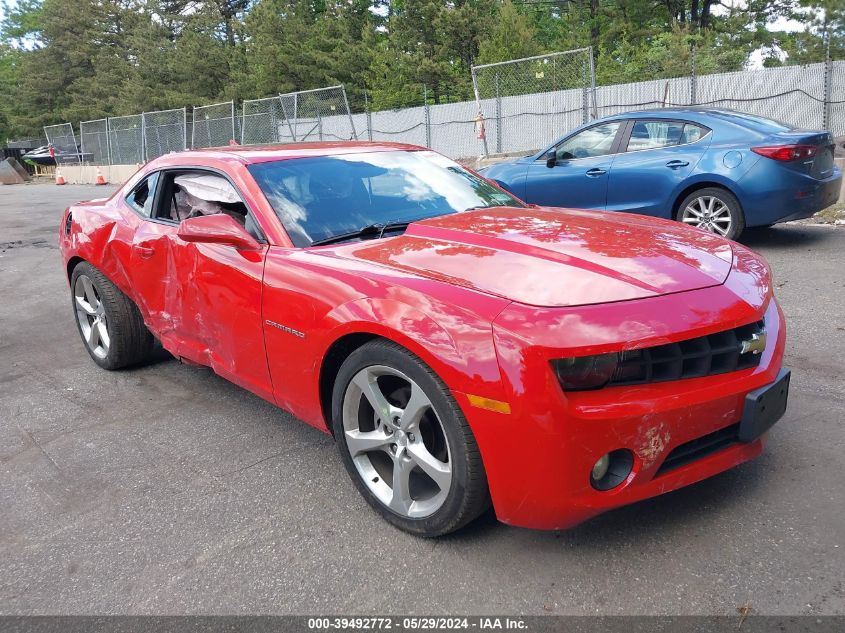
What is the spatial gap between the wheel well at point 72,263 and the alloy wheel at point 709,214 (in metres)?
5.60

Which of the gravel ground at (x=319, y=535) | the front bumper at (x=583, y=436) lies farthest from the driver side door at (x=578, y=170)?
the front bumper at (x=583, y=436)

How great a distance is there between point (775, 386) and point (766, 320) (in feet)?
0.91

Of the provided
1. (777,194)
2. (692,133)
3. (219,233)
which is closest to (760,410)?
(219,233)

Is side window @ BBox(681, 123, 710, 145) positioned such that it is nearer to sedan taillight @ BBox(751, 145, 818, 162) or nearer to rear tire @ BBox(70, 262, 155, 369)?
sedan taillight @ BBox(751, 145, 818, 162)

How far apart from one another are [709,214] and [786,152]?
0.88m

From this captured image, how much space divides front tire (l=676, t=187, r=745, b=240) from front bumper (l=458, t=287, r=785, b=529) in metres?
5.18

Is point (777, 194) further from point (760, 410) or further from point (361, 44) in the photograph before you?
point (361, 44)

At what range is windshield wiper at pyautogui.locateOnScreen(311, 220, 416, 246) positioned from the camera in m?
3.19

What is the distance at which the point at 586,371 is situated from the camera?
2211 millimetres

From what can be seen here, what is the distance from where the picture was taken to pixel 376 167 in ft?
12.3

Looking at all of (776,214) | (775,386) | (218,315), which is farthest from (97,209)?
(776,214)

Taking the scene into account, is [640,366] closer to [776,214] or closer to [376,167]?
[376,167]

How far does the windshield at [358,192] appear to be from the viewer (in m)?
3.32

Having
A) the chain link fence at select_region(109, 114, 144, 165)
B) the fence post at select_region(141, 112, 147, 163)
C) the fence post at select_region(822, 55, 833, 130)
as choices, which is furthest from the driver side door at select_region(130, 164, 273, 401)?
the chain link fence at select_region(109, 114, 144, 165)
